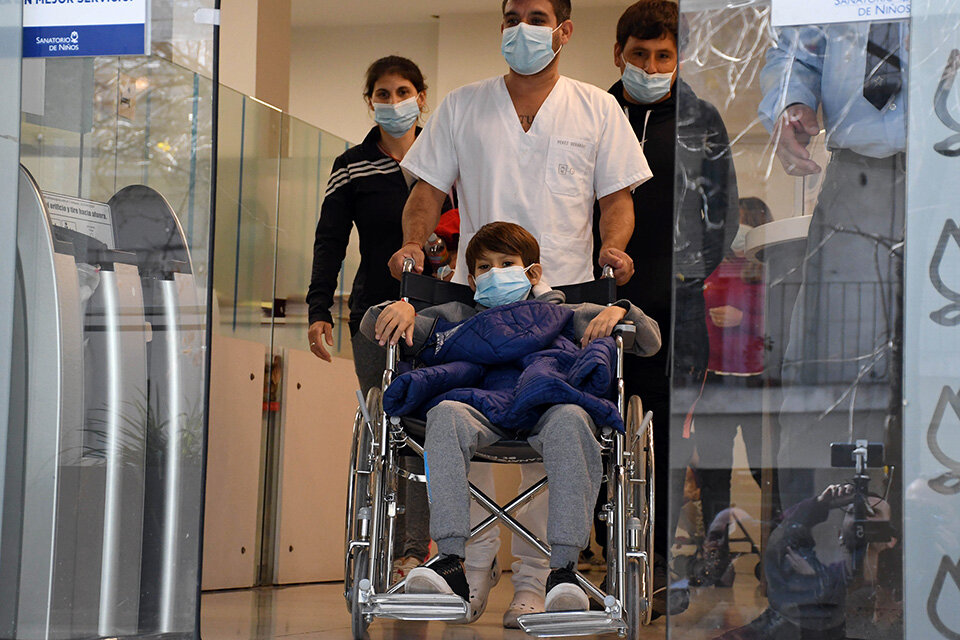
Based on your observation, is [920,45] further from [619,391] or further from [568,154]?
[568,154]

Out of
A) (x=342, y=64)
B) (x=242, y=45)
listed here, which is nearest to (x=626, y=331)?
(x=242, y=45)

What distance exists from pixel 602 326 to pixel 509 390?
25 centimetres

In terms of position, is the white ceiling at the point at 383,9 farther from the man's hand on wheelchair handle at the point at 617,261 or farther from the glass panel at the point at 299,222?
the man's hand on wheelchair handle at the point at 617,261

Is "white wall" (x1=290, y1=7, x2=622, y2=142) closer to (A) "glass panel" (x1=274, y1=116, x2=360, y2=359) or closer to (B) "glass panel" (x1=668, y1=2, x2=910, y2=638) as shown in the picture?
(A) "glass panel" (x1=274, y1=116, x2=360, y2=359)

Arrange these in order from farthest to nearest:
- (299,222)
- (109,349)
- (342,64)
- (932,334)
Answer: (342,64) → (299,222) → (109,349) → (932,334)

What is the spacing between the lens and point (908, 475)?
1754 mm

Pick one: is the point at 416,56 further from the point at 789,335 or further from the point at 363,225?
the point at 789,335

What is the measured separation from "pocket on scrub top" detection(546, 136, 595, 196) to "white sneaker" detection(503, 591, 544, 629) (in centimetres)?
103

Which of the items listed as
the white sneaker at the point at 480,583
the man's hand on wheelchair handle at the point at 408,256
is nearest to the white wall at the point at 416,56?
the man's hand on wheelchair handle at the point at 408,256

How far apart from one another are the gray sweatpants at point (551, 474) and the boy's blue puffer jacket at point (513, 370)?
63mm

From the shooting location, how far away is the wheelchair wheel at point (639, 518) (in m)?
2.38

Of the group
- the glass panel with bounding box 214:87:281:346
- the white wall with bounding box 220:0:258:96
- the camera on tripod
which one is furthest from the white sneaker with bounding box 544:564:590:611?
the white wall with bounding box 220:0:258:96

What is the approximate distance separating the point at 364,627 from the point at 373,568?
0.19 metres

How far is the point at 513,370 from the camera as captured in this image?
2.62 metres
